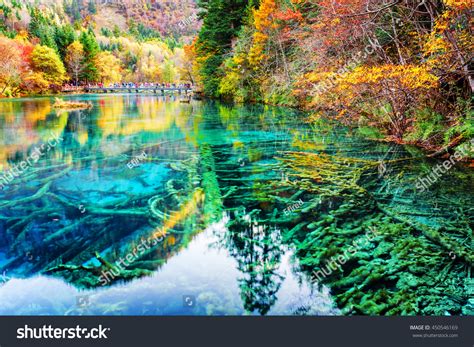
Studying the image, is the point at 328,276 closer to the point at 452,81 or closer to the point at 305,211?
the point at 305,211

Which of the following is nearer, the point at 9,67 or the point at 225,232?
the point at 225,232

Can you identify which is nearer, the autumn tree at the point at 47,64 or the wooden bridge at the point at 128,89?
the autumn tree at the point at 47,64

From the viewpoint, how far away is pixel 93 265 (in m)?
4.98

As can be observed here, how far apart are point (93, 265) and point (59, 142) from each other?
9.88 m

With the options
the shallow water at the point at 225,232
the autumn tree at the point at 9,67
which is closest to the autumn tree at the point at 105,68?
the autumn tree at the point at 9,67

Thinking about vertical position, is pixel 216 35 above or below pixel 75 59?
above

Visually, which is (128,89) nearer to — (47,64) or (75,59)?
(75,59)

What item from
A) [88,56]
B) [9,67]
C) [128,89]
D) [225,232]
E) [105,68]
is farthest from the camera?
[105,68]

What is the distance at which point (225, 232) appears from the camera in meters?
6.03

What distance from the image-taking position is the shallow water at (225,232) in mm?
4270

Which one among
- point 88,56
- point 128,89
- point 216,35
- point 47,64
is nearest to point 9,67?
point 47,64

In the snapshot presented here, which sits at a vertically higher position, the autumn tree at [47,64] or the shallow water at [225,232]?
the autumn tree at [47,64]

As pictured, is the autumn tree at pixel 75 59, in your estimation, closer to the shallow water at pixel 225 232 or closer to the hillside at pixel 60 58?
the hillside at pixel 60 58
